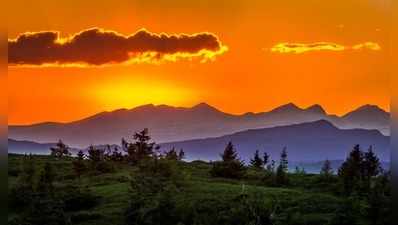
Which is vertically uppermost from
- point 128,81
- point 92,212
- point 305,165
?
point 128,81

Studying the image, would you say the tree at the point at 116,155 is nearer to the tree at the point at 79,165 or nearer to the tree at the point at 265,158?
the tree at the point at 79,165

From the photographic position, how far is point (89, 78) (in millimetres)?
7797

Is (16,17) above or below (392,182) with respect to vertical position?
above

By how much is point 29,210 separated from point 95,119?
40.6 inches

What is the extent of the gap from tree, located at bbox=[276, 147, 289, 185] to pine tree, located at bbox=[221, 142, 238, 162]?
0.42 m

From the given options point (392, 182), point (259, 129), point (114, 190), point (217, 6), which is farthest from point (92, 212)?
point (392, 182)

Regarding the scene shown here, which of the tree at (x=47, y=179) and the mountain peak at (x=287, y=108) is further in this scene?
the mountain peak at (x=287, y=108)

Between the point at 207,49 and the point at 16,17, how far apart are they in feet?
5.75

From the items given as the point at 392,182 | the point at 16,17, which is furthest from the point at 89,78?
the point at 392,182

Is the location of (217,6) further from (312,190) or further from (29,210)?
(29,210)

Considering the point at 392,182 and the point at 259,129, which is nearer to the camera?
the point at 392,182

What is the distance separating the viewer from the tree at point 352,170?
7.64 metres

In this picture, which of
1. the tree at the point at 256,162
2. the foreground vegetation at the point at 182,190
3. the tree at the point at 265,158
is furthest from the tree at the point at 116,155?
the tree at the point at 265,158

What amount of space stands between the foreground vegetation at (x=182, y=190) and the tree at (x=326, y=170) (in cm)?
1
